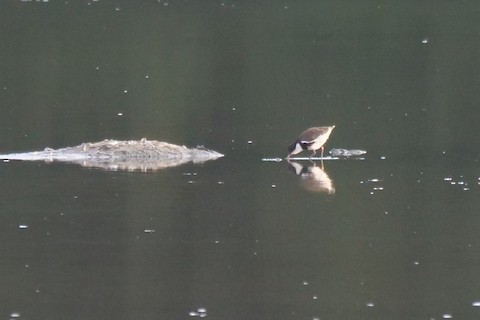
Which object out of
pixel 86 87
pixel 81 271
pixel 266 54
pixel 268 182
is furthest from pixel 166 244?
pixel 266 54

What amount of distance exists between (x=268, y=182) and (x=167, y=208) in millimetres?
1675

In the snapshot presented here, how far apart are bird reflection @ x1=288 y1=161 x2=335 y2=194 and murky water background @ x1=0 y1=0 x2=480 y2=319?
0.10 m

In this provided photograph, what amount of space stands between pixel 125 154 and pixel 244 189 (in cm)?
244

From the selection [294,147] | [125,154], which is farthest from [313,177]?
[125,154]

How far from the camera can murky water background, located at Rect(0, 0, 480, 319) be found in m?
9.77

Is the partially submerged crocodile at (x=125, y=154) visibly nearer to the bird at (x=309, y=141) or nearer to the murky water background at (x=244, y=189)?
the murky water background at (x=244, y=189)

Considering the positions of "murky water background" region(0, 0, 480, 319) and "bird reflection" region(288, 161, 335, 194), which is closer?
"murky water background" region(0, 0, 480, 319)

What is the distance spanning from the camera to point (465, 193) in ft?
43.8

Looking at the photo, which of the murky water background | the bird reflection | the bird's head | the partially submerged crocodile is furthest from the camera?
the bird's head

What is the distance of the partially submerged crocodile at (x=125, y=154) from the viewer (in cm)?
1533

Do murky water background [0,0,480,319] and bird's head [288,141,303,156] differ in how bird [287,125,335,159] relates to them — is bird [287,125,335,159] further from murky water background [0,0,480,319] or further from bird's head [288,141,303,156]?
murky water background [0,0,480,319]

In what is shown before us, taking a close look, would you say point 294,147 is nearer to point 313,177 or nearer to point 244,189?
point 313,177

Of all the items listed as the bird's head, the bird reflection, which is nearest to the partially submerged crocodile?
the bird's head

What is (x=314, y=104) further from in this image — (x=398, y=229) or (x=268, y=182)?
(x=398, y=229)
